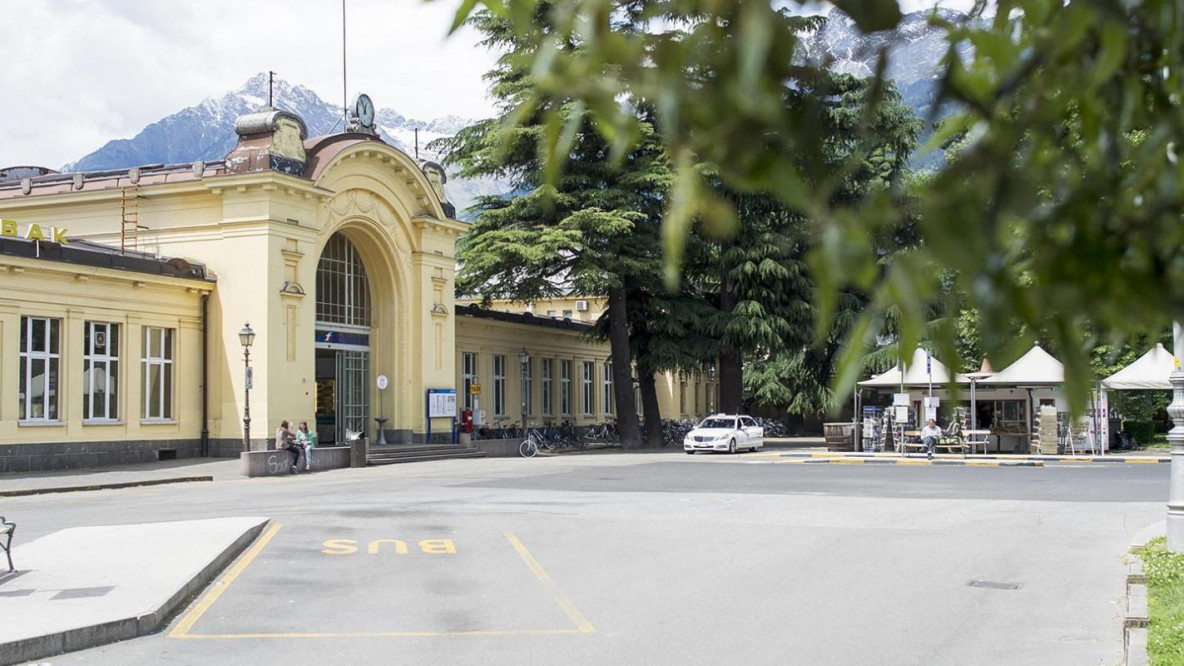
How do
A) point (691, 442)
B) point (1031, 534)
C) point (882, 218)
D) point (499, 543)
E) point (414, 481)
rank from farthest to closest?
point (691, 442) → point (414, 481) → point (1031, 534) → point (499, 543) → point (882, 218)

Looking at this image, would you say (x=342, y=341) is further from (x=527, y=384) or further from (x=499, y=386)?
(x=527, y=384)

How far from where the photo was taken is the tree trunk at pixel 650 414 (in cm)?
4866

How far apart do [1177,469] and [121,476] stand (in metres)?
23.5

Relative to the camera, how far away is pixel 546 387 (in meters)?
54.7

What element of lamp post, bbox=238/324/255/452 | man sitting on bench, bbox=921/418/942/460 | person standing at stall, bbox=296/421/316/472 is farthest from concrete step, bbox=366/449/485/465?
man sitting on bench, bbox=921/418/942/460

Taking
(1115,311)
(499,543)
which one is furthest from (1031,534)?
(1115,311)

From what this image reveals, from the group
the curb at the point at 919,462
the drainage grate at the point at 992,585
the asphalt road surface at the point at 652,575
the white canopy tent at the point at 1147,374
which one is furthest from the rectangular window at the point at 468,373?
the drainage grate at the point at 992,585

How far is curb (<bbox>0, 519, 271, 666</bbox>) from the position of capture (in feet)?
26.0

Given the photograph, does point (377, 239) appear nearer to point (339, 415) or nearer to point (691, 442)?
point (339, 415)

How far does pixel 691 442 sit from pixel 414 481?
17906 mm

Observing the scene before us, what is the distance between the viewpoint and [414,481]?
85.7 feet

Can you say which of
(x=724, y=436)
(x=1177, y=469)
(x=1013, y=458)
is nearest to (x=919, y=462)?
(x=1013, y=458)

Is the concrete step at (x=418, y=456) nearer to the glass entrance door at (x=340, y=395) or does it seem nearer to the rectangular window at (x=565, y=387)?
the glass entrance door at (x=340, y=395)

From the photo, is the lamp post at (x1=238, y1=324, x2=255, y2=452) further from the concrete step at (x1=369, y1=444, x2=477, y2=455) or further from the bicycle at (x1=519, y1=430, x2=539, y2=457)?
the bicycle at (x1=519, y1=430, x2=539, y2=457)
